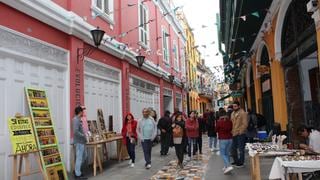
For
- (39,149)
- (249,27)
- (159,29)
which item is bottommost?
(39,149)

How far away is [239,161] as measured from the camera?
1112 cm

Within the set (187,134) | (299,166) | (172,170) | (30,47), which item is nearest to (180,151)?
(172,170)

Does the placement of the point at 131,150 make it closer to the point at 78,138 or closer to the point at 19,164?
the point at 78,138

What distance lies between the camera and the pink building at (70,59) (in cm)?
826

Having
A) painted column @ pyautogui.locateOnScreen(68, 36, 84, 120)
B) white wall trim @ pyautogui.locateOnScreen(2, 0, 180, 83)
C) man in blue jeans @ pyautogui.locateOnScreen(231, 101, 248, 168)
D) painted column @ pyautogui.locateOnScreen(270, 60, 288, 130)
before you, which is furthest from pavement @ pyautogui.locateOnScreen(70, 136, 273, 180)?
white wall trim @ pyautogui.locateOnScreen(2, 0, 180, 83)

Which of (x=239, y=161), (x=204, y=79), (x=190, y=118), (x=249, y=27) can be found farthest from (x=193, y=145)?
(x=204, y=79)

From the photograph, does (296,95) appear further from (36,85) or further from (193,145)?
(36,85)

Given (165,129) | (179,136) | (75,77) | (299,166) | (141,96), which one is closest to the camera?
(299,166)

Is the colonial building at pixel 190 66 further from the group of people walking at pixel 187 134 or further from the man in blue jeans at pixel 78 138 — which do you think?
the man in blue jeans at pixel 78 138

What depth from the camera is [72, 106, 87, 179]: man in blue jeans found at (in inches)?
378

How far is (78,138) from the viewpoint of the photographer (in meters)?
9.73

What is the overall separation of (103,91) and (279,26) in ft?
19.3

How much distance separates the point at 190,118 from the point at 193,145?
1.28 metres

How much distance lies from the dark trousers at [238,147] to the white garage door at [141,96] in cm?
680
